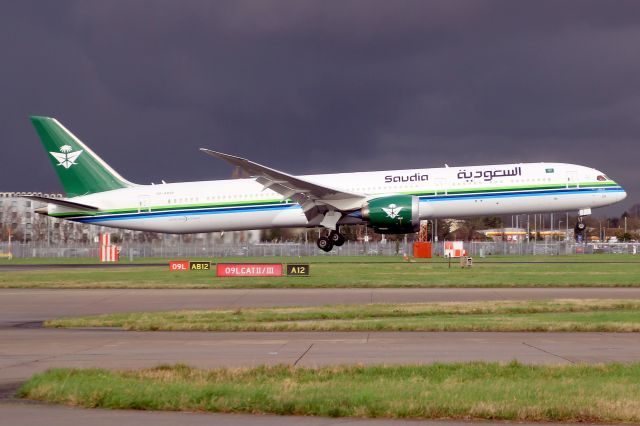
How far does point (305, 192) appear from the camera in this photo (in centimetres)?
4750

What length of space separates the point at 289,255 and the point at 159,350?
65.6 meters

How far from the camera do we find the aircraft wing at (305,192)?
150 ft

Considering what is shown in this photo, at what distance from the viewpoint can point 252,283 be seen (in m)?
37.0

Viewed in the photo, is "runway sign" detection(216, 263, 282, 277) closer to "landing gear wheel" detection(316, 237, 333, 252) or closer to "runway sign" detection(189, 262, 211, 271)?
"runway sign" detection(189, 262, 211, 271)

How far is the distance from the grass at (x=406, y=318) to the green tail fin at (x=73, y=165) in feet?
95.2

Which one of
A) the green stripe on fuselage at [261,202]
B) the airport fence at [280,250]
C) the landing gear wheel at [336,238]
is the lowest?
the airport fence at [280,250]

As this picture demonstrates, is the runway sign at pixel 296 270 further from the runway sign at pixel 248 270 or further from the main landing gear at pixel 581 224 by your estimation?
the main landing gear at pixel 581 224

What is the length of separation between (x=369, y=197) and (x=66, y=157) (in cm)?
1994

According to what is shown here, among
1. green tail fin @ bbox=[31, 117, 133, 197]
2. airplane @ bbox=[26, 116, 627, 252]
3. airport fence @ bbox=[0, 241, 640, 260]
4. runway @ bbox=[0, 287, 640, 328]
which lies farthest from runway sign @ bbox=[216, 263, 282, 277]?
airport fence @ bbox=[0, 241, 640, 260]

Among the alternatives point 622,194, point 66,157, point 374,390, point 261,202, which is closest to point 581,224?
point 622,194

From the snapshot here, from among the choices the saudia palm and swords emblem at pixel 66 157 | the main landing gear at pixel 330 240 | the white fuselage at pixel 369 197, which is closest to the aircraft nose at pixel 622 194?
the white fuselage at pixel 369 197

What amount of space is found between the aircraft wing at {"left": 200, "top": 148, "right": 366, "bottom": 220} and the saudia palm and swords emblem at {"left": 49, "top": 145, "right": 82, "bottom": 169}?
13.1 m

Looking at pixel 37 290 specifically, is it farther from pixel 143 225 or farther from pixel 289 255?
pixel 289 255

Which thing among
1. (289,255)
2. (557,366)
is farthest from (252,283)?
(289,255)
